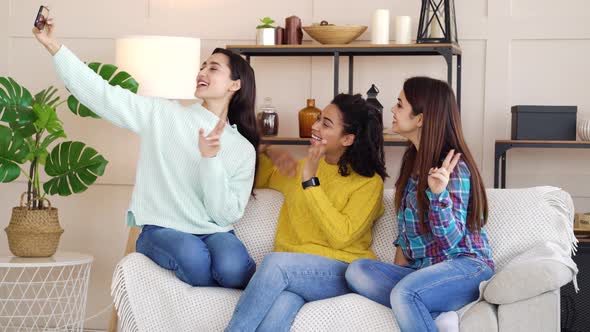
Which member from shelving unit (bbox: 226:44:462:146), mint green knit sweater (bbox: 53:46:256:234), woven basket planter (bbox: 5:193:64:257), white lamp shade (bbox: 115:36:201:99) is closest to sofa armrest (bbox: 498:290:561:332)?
mint green knit sweater (bbox: 53:46:256:234)

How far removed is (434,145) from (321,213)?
1.33 feet

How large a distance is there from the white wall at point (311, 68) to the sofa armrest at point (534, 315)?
166cm

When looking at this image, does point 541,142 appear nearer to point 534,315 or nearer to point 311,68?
point 311,68

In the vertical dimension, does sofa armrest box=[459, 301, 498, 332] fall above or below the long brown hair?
below

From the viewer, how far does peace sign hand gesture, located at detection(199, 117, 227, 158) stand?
9.75ft

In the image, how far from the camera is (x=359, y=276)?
2852 mm

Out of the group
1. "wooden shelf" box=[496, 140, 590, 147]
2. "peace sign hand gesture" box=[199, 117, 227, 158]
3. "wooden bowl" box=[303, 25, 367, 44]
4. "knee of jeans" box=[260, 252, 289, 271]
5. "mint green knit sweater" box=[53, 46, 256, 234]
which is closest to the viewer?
"knee of jeans" box=[260, 252, 289, 271]

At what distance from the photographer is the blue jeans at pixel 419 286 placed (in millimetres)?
2670

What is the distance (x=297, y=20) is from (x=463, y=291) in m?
1.77

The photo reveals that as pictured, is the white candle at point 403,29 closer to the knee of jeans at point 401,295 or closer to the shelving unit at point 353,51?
the shelving unit at point 353,51

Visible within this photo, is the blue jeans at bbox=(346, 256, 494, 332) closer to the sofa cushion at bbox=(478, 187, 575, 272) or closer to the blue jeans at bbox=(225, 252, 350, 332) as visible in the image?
the blue jeans at bbox=(225, 252, 350, 332)

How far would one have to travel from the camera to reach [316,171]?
127 inches

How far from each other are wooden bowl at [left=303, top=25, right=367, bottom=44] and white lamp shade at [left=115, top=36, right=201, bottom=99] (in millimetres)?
512

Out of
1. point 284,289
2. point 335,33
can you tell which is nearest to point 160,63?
point 335,33
